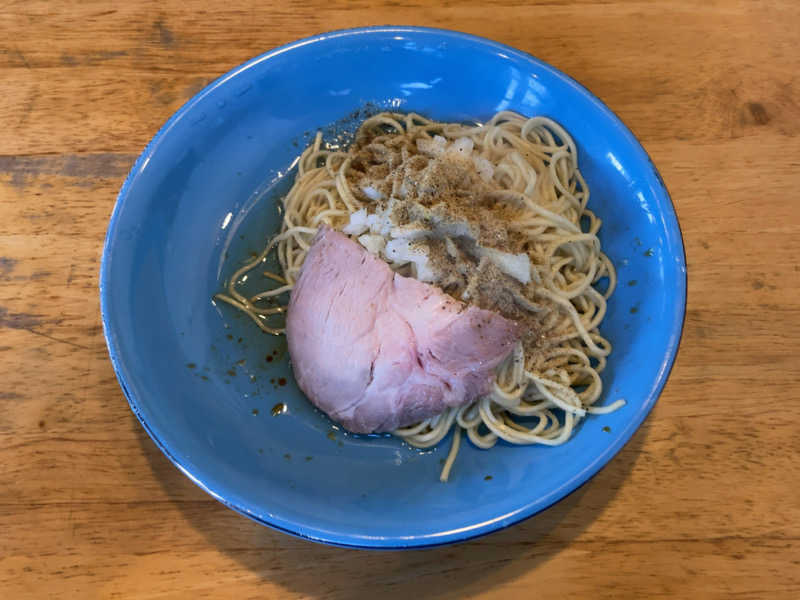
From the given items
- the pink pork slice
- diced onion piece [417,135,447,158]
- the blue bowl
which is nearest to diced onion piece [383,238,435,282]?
the pink pork slice

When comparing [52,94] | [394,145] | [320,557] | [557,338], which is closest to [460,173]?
[394,145]

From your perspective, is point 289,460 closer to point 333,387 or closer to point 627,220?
point 333,387

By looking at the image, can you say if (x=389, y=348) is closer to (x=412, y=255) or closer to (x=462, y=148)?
(x=412, y=255)

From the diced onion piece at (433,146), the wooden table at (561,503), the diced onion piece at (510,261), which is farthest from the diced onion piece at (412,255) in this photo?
the wooden table at (561,503)


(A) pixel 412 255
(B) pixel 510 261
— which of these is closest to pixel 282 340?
(A) pixel 412 255

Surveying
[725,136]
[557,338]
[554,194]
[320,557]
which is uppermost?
[725,136]

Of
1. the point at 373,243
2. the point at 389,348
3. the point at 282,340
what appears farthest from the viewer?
the point at 282,340
